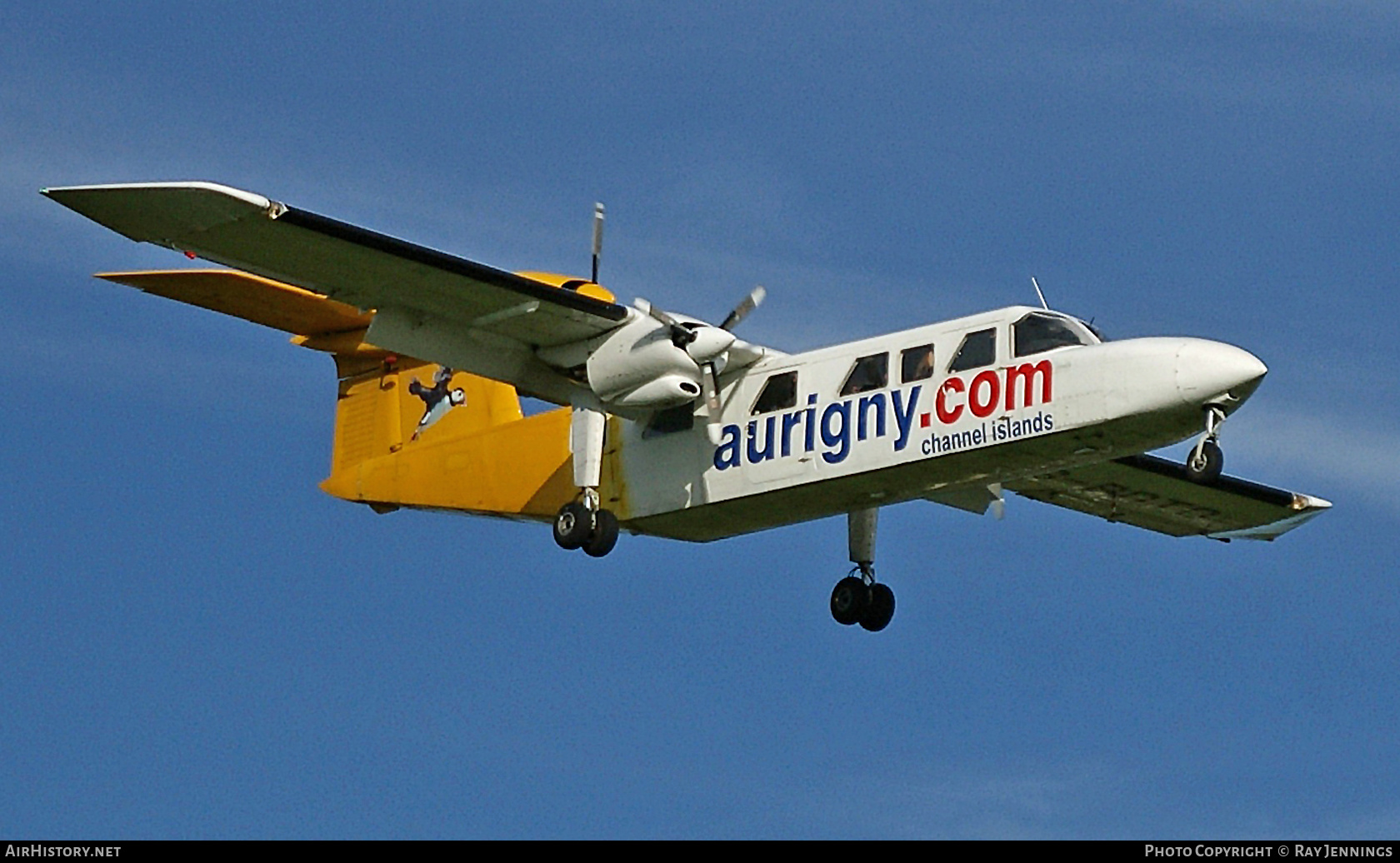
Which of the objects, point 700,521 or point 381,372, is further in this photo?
point 381,372

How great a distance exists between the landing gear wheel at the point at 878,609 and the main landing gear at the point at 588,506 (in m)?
2.96

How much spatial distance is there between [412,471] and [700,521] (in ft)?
12.5

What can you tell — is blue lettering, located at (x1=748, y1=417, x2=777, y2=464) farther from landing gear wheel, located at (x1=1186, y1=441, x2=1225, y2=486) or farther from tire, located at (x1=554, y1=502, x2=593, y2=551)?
landing gear wheel, located at (x1=1186, y1=441, x2=1225, y2=486)

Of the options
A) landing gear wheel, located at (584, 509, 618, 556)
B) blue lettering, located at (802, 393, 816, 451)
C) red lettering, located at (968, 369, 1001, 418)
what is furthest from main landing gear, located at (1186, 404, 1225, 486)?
landing gear wheel, located at (584, 509, 618, 556)

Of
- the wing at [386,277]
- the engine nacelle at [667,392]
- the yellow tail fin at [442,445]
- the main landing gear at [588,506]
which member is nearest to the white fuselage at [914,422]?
the main landing gear at [588,506]

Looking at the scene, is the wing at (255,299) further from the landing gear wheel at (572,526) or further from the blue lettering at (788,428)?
the blue lettering at (788,428)

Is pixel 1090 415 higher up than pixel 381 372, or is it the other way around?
pixel 381 372

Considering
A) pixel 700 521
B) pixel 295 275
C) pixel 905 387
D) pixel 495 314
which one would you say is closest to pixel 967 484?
pixel 905 387

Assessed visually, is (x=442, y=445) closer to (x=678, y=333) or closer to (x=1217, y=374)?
(x=678, y=333)

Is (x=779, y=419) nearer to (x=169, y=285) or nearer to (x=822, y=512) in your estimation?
(x=822, y=512)

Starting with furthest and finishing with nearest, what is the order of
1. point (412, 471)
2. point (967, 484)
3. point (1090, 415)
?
point (412, 471) < point (967, 484) < point (1090, 415)

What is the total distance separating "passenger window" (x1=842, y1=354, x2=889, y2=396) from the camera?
25.2m

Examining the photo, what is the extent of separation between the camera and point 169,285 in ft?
87.3
